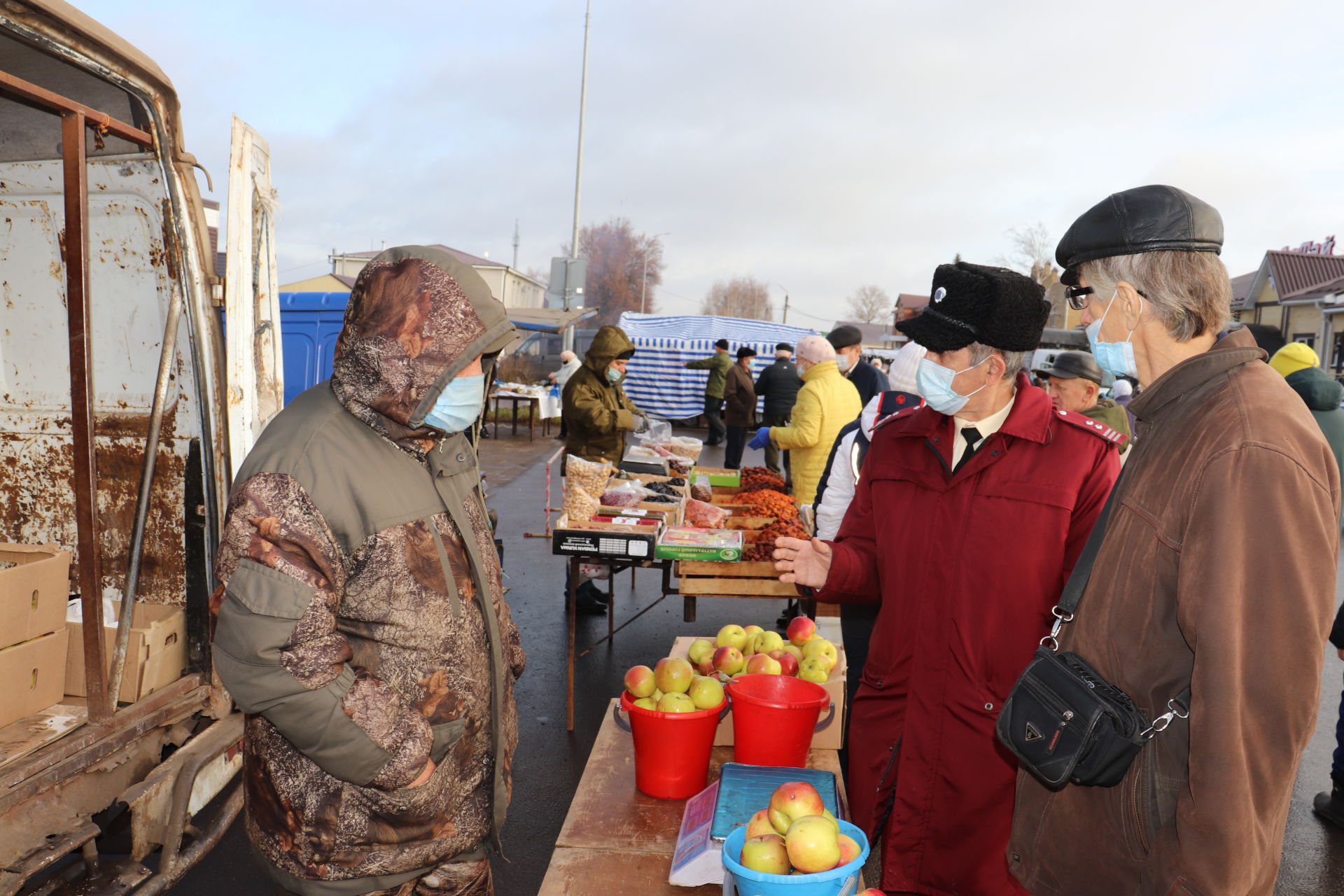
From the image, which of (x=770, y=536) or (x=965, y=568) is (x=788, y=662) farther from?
(x=770, y=536)

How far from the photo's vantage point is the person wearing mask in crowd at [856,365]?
7742 millimetres

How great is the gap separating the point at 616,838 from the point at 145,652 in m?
2.33

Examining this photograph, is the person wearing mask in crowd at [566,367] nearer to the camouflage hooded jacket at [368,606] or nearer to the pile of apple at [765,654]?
the pile of apple at [765,654]

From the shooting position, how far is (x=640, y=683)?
7.70 feet

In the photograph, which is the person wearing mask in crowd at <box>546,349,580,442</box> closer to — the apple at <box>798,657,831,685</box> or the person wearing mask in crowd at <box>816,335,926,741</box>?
the person wearing mask in crowd at <box>816,335,926,741</box>

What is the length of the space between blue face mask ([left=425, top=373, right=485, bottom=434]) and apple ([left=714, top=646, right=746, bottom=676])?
1102 mm

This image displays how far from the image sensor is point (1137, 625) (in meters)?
1.64

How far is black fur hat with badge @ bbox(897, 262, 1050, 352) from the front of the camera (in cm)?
248

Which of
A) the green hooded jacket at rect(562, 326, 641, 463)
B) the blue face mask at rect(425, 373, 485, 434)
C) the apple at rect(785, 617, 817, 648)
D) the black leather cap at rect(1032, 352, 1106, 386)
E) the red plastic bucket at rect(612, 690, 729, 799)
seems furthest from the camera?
the green hooded jacket at rect(562, 326, 641, 463)

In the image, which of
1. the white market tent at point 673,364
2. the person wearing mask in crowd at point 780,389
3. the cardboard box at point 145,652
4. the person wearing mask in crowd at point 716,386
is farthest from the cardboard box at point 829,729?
the white market tent at point 673,364

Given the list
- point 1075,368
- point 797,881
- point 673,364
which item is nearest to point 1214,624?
point 797,881

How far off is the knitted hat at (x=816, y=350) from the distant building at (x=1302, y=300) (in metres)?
28.7

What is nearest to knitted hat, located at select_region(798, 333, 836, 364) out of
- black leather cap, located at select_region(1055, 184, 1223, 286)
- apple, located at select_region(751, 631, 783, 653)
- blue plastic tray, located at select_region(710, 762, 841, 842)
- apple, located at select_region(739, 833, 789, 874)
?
apple, located at select_region(751, 631, 783, 653)

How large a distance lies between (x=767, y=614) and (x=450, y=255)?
589 cm
